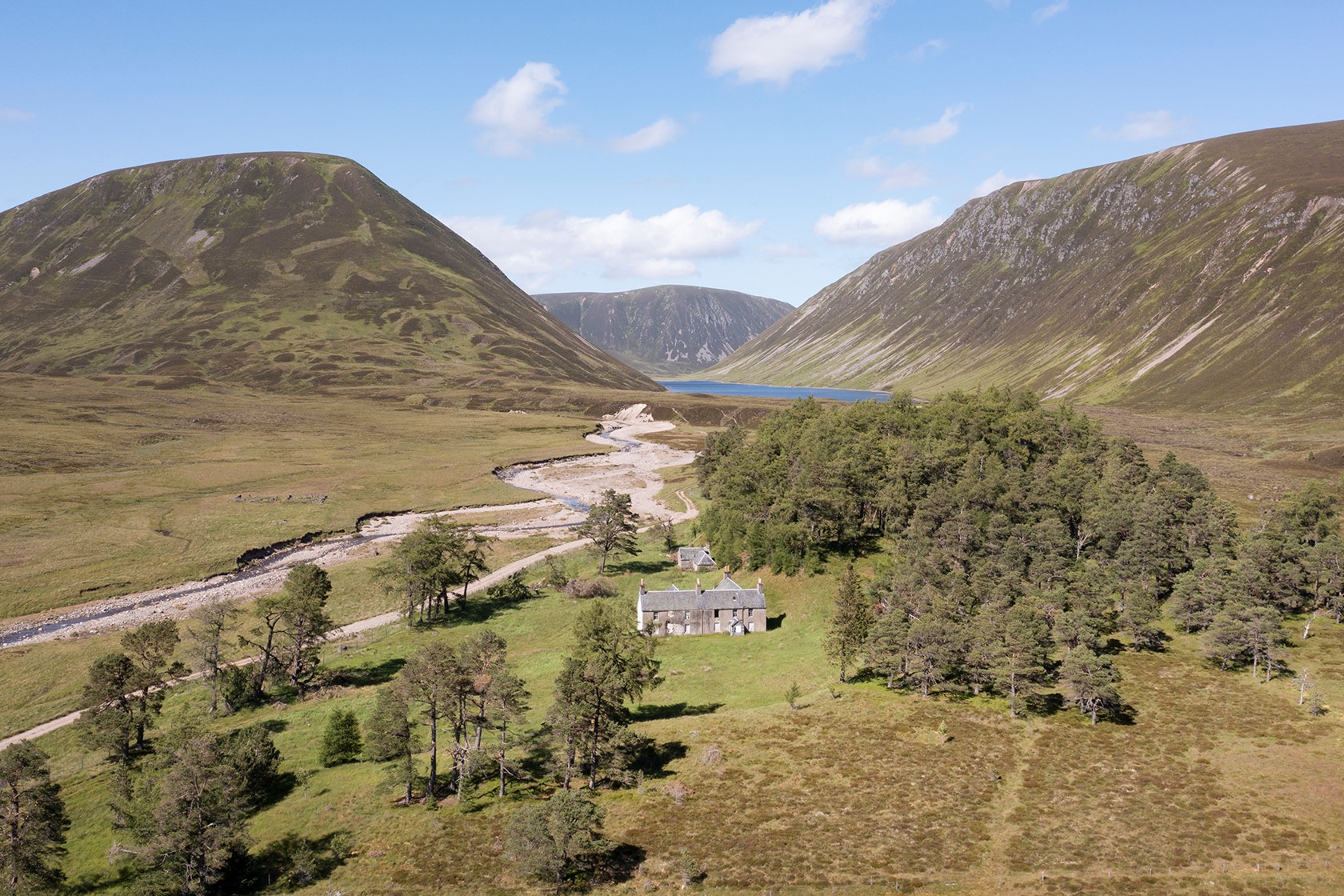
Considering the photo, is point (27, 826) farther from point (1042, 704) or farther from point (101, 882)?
point (1042, 704)

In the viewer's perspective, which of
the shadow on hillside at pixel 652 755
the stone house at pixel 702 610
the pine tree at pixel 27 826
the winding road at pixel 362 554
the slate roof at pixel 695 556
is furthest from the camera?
the slate roof at pixel 695 556

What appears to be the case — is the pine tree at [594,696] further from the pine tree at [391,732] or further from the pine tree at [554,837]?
the pine tree at [391,732]

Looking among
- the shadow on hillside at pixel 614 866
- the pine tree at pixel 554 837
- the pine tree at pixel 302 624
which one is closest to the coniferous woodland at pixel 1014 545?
the shadow on hillside at pixel 614 866

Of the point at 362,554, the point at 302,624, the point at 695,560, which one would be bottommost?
the point at 695,560

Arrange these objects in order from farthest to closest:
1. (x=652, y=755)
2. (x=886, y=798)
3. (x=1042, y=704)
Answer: (x=1042, y=704) → (x=652, y=755) → (x=886, y=798)

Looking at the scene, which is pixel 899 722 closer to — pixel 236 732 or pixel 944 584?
pixel 944 584

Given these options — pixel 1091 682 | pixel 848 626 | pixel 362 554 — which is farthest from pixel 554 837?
pixel 362 554
